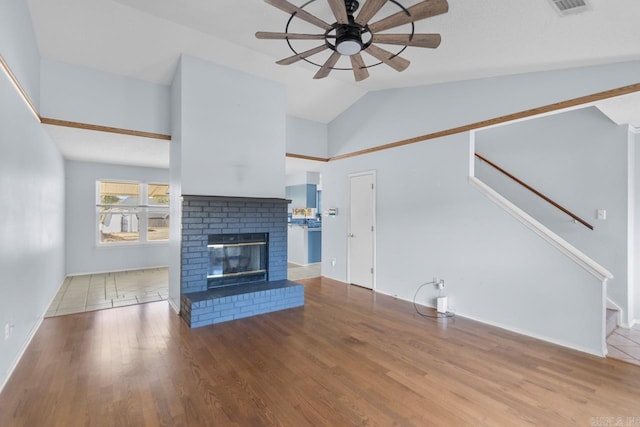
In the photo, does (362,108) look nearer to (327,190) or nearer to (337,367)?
(327,190)

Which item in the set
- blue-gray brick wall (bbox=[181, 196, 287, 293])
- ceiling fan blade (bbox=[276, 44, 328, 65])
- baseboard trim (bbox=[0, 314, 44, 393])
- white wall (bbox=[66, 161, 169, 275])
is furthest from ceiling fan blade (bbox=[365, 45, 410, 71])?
white wall (bbox=[66, 161, 169, 275])

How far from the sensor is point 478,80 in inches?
151

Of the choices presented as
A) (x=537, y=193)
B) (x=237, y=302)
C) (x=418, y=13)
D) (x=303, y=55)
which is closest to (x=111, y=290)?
(x=237, y=302)

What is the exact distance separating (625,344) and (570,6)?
3.37 m

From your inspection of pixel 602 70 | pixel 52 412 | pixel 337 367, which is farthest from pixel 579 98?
pixel 52 412

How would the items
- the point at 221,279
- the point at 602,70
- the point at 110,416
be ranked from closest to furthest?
1. the point at 110,416
2. the point at 602,70
3. the point at 221,279

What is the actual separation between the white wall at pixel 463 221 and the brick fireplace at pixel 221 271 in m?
1.66

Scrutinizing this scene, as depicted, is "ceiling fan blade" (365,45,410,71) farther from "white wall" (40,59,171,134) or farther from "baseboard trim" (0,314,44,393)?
"baseboard trim" (0,314,44,393)

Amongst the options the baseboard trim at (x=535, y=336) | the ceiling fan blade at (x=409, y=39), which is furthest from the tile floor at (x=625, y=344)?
the ceiling fan blade at (x=409, y=39)

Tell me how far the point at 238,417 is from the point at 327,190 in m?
4.69

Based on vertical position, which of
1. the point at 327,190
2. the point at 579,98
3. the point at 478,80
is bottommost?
the point at 327,190

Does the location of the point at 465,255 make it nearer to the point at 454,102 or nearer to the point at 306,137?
the point at 454,102

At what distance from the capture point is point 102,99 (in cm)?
408

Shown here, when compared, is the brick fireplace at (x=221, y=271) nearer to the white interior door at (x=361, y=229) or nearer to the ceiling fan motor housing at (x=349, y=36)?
the white interior door at (x=361, y=229)
